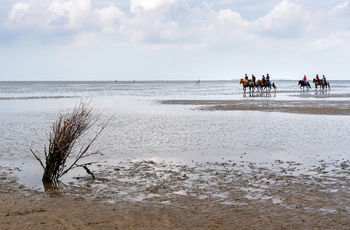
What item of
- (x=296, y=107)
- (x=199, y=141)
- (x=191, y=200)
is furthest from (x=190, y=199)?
(x=296, y=107)

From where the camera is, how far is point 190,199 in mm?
7891

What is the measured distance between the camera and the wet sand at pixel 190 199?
262 inches

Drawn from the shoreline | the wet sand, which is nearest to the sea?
the wet sand

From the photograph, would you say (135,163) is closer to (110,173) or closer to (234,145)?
(110,173)

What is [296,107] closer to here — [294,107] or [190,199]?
[294,107]

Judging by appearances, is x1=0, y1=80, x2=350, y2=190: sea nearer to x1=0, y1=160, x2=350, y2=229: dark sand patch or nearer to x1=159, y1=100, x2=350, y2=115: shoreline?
x1=0, y1=160, x2=350, y2=229: dark sand patch

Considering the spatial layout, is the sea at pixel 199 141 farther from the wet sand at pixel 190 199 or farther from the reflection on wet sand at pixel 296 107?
the reflection on wet sand at pixel 296 107

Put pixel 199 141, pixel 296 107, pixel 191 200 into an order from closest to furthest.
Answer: pixel 191 200
pixel 199 141
pixel 296 107

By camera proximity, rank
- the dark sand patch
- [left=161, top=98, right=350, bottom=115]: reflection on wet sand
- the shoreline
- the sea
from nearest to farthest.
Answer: the dark sand patch → the sea → the shoreline → [left=161, top=98, right=350, bottom=115]: reflection on wet sand

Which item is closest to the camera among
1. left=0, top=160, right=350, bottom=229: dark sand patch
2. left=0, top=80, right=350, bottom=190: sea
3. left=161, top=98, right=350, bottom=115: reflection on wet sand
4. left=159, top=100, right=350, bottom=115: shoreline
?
left=0, top=160, right=350, bottom=229: dark sand patch

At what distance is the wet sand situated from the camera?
262 inches

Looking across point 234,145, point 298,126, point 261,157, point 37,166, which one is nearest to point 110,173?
point 37,166

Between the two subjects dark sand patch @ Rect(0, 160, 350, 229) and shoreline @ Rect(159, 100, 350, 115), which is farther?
shoreline @ Rect(159, 100, 350, 115)

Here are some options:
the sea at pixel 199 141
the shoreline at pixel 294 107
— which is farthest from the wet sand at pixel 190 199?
the shoreline at pixel 294 107
